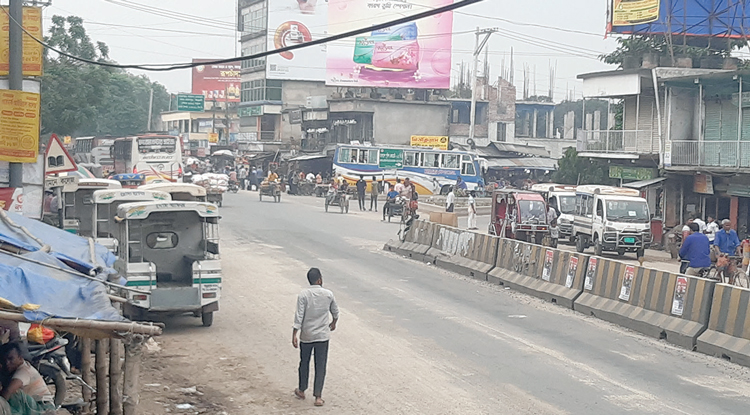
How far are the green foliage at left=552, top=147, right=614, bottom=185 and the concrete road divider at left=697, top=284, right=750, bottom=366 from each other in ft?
105

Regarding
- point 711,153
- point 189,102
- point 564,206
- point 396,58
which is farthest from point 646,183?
point 189,102

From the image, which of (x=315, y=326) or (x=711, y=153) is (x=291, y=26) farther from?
(x=315, y=326)

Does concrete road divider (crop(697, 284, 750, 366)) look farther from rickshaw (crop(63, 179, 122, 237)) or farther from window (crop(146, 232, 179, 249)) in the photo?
rickshaw (crop(63, 179, 122, 237))

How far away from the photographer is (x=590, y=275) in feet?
58.6

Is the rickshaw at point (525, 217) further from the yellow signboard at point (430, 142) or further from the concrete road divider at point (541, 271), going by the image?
the yellow signboard at point (430, 142)

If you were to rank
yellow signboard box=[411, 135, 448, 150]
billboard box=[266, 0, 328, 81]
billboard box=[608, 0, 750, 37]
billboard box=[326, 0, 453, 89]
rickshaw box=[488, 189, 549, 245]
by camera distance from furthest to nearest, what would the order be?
billboard box=[266, 0, 328, 81]
billboard box=[326, 0, 453, 89]
yellow signboard box=[411, 135, 448, 150]
billboard box=[608, 0, 750, 37]
rickshaw box=[488, 189, 549, 245]

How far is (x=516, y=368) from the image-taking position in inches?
495

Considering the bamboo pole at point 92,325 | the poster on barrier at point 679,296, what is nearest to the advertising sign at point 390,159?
the poster on barrier at point 679,296

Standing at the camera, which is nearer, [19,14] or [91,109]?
[19,14]

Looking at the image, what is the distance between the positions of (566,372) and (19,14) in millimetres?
11373

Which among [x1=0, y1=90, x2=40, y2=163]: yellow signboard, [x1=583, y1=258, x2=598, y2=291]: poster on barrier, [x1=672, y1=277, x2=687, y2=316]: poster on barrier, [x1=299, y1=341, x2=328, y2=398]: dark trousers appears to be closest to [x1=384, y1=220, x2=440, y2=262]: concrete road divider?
[x1=583, y1=258, x2=598, y2=291]: poster on barrier

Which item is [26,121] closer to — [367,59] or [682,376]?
[682,376]

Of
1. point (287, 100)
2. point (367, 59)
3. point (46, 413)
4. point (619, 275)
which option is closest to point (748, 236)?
point (619, 275)

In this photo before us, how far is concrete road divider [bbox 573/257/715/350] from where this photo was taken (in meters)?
14.6
